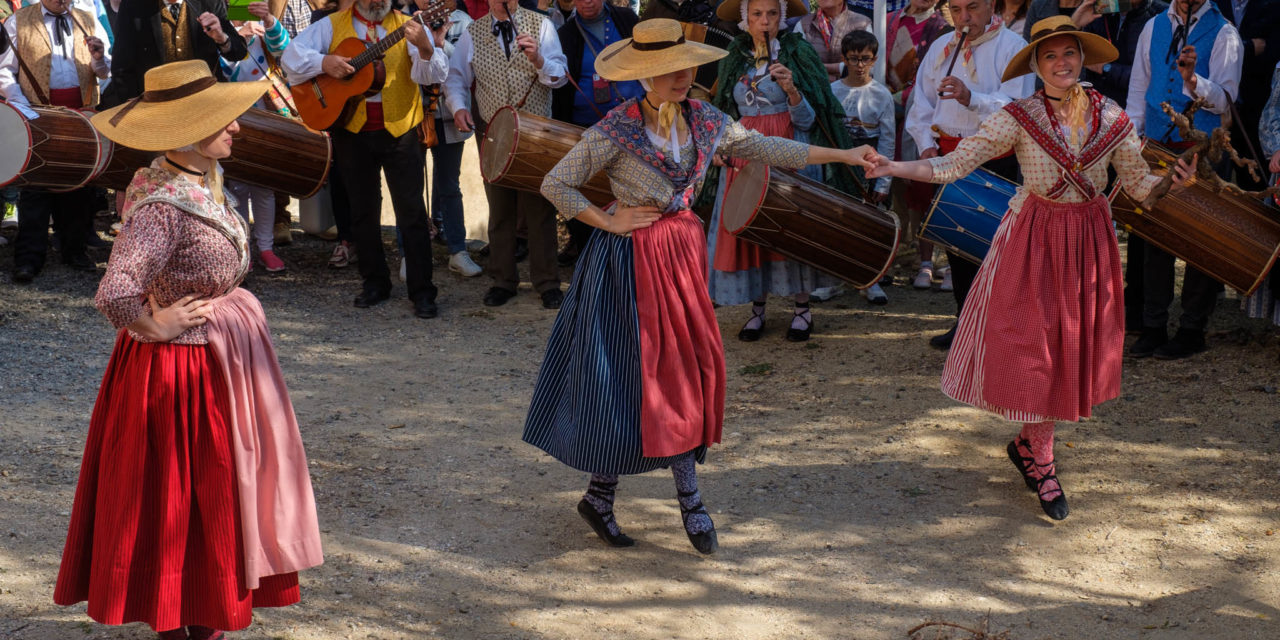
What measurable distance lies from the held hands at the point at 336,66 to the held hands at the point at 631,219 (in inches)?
141

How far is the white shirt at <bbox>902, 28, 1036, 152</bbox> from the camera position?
21.7 ft

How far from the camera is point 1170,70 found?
6.40 metres

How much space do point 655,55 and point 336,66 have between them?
3635mm

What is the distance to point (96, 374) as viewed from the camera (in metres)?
6.59

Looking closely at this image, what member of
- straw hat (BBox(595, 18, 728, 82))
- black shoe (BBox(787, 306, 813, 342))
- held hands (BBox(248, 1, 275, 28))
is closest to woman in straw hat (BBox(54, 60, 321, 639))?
straw hat (BBox(595, 18, 728, 82))

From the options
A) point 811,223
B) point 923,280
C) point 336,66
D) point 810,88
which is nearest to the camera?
point 811,223

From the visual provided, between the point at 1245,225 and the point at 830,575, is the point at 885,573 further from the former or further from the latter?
the point at 1245,225

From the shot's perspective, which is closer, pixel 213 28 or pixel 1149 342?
pixel 1149 342

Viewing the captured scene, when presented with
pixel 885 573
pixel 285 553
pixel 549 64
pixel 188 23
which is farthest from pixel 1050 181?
pixel 188 23

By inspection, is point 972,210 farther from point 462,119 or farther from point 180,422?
point 180,422

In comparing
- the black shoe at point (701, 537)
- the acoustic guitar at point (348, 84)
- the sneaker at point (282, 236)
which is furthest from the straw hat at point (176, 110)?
the sneaker at point (282, 236)

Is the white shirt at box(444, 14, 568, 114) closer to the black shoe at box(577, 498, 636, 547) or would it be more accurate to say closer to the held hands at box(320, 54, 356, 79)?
the held hands at box(320, 54, 356, 79)

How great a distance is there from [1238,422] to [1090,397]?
4.74 ft

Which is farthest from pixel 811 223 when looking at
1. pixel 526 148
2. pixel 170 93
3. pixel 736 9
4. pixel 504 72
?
pixel 170 93
